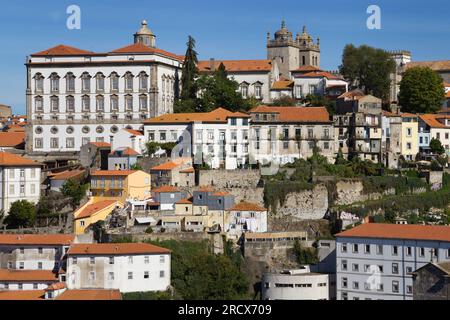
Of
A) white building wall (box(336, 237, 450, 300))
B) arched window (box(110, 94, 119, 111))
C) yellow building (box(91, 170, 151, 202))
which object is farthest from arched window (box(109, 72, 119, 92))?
white building wall (box(336, 237, 450, 300))

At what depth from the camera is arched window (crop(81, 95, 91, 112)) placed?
213ft

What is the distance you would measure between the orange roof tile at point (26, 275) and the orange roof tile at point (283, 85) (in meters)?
29.5

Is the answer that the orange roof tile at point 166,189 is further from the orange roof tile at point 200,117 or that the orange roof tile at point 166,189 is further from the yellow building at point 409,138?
the yellow building at point 409,138

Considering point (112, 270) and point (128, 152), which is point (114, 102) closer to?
point (128, 152)

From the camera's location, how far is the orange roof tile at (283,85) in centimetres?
6910

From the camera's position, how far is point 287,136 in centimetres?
5703

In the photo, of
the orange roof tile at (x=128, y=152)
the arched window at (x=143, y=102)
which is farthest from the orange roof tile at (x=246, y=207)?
the arched window at (x=143, y=102)

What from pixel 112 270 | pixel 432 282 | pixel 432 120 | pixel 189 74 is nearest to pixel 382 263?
pixel 432 282

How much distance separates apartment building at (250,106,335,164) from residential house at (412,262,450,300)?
1940 cm

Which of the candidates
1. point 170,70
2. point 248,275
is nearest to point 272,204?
point 248,275

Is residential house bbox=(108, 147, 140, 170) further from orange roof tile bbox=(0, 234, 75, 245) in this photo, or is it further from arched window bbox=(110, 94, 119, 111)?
orange roof tile bbox=(0, 234, 75, 245)

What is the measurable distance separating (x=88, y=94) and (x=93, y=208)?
663 inches

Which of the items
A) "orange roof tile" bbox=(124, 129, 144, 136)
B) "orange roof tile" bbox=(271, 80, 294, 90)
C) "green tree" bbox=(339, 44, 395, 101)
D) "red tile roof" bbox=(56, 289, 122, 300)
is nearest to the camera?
"red tile roof" bbox=(56, 289, 122, 300)
